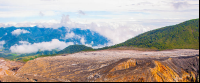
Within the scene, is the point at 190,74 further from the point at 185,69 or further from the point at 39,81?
the point at 39,81

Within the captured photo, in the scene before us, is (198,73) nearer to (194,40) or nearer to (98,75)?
(98,75)

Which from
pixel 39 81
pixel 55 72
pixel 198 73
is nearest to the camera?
pixel 39 81

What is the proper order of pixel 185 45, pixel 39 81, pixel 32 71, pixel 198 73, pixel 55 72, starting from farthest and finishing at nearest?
1. pixel 185 45
2. pixel 32 71
3. pixel 55 72
4. pixel 198 73
5. pixel 39 81

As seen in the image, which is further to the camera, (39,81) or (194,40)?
(194,40)

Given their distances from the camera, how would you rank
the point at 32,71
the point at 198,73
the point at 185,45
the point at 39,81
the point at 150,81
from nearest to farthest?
the point at 150,81 → the point at 39,81 → the point at 198,73 → the point at 32,71 → the point at 185,45

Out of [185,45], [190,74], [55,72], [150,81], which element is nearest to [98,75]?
[150,81]

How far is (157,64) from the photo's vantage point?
8456cm

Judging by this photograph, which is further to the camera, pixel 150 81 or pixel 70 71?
pixel 70 71

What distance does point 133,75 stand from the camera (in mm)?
73250

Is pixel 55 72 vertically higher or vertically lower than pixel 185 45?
lower

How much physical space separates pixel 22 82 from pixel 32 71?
3759 centimetres

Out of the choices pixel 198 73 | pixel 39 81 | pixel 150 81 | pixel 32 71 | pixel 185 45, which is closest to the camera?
pixel 150 81

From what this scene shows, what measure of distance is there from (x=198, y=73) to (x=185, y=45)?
106576 mm

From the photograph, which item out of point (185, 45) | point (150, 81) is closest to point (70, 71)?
point (150, 81)
